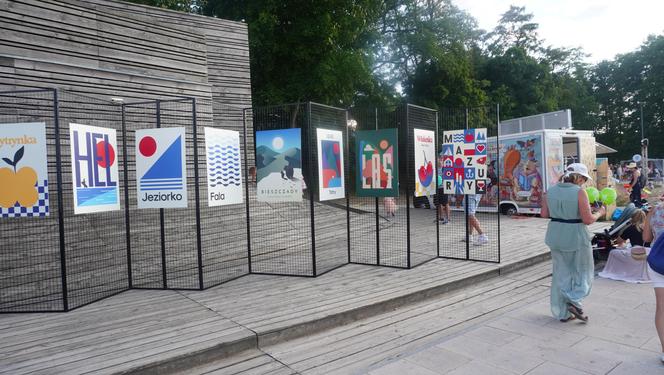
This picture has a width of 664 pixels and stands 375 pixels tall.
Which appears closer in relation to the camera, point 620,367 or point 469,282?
point 620,367

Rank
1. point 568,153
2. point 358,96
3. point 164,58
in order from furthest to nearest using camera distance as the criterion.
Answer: point 358,96
point 568,153
point 164,58

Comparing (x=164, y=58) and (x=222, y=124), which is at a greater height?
(x=164, y=58)

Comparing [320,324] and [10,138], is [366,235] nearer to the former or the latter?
[320,324]

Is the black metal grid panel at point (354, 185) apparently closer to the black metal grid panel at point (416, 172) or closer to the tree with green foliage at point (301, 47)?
the black metal grid panel at point (416, 172)

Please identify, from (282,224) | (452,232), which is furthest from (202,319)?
(452,232)

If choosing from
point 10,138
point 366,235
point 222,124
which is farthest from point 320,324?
point 222,124

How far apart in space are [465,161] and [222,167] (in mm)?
4266

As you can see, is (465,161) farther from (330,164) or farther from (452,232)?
(452,232)

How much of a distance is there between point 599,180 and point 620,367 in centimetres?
1303

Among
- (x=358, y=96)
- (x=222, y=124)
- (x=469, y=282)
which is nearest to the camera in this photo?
(x=469, y=282)

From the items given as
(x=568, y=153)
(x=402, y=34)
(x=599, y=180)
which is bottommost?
(x=599, y=180)

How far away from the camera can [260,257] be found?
25.9ft

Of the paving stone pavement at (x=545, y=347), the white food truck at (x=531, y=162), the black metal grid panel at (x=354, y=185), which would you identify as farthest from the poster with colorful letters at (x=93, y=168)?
the white food truck at (x=531, y=162)

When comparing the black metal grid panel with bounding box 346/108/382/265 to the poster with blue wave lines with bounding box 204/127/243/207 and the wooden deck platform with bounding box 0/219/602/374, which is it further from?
the poster with blue wave lines with bounding box 204/127/243/207
